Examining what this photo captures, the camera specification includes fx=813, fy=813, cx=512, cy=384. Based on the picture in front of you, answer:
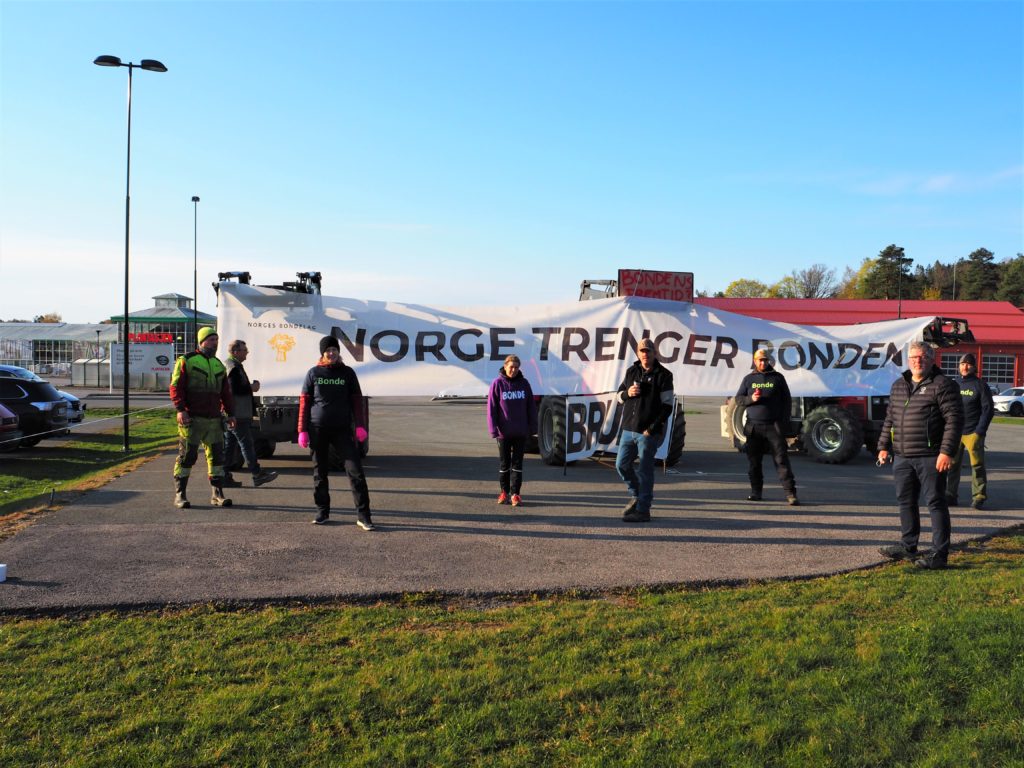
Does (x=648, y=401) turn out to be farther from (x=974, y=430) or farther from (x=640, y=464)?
(x=974, y=430)

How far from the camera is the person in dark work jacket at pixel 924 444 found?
6816mm

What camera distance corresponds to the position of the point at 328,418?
27.2ft

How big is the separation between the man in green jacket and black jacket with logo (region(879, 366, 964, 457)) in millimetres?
6898

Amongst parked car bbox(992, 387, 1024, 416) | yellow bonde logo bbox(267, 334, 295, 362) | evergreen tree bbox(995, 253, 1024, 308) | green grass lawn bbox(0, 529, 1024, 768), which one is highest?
evergreen tree bbox(995, 253, 1024, 308)

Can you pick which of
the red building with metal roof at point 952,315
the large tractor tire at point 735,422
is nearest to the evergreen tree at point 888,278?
the red building with metal roof at point 952,315

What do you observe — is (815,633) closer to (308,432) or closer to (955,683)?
(955,683)

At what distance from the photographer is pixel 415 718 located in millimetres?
3691

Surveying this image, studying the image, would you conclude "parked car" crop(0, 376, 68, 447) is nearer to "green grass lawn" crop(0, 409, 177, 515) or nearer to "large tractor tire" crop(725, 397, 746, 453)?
"green grass lawn" crop(0, 409, 177, 515)

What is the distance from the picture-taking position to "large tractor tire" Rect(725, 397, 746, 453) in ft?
49.6

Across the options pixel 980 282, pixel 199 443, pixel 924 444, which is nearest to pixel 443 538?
pixel 199 443

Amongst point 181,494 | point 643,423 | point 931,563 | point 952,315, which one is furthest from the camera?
point 952,315

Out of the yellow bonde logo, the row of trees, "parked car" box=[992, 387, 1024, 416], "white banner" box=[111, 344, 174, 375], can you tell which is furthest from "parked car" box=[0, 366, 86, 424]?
the row of trees

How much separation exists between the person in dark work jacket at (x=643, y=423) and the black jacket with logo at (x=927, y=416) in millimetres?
2351

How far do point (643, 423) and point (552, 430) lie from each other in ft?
14.8
